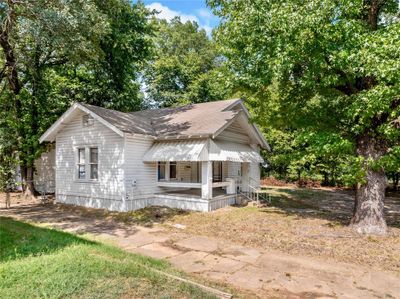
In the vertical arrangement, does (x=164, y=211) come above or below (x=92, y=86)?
below

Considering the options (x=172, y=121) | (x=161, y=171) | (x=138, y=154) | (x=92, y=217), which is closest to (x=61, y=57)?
(x=172, y=121)

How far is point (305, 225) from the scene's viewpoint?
11195 mm

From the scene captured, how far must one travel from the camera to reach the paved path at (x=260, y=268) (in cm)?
592

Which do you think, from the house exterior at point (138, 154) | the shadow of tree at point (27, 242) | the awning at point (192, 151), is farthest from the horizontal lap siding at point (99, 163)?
the shadow of tree at point (27, 242)

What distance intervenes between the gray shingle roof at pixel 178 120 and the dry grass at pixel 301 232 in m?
4.04

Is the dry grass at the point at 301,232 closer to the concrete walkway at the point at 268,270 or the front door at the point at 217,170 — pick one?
the concrete walkway at the point at 268,270

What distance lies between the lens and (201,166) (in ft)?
53.4

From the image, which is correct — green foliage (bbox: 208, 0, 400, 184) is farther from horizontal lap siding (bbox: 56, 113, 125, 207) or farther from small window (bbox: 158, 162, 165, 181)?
horizontal lap siding (bbox: 56, 113, 125, 207)

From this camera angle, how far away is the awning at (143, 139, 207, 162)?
13.5 metres

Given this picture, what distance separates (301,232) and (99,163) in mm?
9743

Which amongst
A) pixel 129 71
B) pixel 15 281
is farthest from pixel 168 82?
pixel 15 281

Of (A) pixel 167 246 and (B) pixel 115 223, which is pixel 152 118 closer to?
(B) pixel 115 223

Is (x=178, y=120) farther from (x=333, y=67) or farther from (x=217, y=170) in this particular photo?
A: (x=333, y=67)

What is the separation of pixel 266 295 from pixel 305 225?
6165mm
